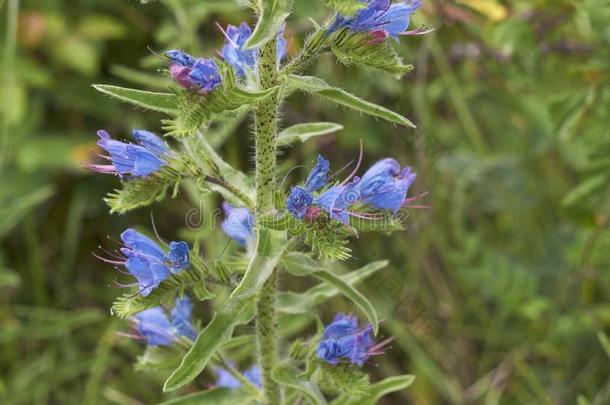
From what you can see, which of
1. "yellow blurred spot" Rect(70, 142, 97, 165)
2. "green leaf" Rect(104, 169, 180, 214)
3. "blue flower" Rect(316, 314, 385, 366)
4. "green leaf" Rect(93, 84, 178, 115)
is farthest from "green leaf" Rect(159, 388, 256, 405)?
"yellow blurred spot" Rect(70, 142, 97, 165)

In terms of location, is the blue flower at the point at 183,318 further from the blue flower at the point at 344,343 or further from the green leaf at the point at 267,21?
the green leaf at the point at 267,21

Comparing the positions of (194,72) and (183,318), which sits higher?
(194,72)

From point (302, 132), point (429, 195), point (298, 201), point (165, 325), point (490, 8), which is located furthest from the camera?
point (429, 195)

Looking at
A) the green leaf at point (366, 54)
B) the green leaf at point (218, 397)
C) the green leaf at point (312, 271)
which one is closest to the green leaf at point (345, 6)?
the green leaf at point (366, 54)

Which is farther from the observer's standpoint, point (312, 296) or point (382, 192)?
point (312, 296)

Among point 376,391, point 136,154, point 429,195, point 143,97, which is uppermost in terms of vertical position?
point 143,97

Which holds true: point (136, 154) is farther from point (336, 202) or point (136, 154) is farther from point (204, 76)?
point (336, 202)

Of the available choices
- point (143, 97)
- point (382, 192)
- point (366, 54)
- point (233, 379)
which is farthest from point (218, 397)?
point (366, 54)

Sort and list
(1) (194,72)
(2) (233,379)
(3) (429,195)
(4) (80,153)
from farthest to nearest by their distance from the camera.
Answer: (4) (80,153)
(3) (429,195)
(2) (233,379)
(1) (194,72)

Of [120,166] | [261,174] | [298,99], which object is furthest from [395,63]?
[298,99]
